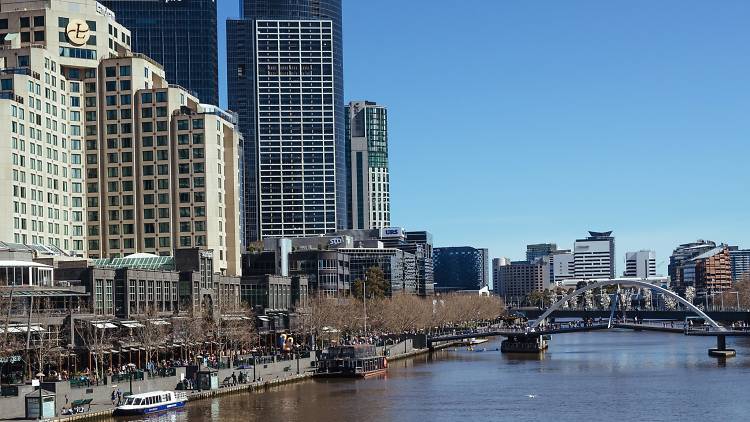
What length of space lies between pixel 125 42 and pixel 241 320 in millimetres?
52638

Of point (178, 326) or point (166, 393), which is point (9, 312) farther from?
point (178, 326)

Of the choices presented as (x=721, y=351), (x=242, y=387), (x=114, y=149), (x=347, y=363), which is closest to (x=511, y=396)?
(x=242, y=387)

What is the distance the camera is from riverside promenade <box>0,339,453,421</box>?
311 feet

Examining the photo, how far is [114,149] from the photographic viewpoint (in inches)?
7037

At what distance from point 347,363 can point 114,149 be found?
5103 centimetres

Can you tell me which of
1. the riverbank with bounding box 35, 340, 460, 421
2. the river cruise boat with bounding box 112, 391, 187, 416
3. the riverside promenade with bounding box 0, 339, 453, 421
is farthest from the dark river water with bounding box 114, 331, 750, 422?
the riverside promenade with bounding box 0, 339, 453, 421

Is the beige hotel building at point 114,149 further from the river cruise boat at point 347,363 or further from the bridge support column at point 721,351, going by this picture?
the bridge support column at point 721,351

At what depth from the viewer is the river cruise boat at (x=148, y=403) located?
103 meters

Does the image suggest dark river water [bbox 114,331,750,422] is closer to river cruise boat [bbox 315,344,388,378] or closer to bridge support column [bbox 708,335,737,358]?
river cruise boat [bbox 315,344,388,378]

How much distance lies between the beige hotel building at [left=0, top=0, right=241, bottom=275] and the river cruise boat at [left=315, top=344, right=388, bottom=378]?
98.9 feet

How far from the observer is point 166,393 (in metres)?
108

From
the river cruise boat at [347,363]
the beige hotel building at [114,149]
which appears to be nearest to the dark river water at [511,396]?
the river cruise boat at [347,363]

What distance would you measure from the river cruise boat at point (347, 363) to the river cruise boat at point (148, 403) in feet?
140

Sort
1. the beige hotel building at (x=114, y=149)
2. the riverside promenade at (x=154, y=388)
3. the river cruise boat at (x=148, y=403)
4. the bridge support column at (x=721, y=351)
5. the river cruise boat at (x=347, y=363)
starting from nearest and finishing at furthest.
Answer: the riverside promenade at (x=154, y=388) → the river cruise boat at (x=148, y=403) → the river cruise boat at (x=347, y=363) → the beige hotel building at (x=114, y=149) → the bridge support column at (x=721, y=351)
